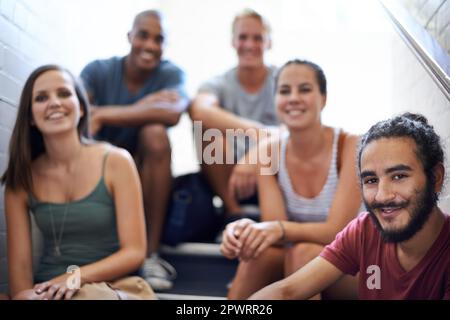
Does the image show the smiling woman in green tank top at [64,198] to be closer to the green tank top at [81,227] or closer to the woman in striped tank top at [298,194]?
the green tank top at [81,227]

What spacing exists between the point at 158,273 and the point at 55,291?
357mm

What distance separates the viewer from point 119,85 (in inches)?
62.9

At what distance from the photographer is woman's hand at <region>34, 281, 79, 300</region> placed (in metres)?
1.14

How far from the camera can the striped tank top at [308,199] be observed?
118 centimetres

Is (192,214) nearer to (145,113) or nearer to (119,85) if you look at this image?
(145,113)

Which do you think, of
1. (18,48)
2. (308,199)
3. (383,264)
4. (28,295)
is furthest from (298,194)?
(18,48)

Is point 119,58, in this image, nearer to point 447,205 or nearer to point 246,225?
point 246,225

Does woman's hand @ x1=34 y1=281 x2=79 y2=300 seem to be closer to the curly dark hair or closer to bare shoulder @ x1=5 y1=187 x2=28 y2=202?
bare shoulder @ x1=5 y1=187 x2=28 y2=202

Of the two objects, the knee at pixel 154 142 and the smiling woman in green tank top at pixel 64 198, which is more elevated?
the knee at pixel 154 142

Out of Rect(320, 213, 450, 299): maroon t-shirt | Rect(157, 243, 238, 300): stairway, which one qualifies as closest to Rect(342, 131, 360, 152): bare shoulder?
Rect(320, 213, 450, 299): maroon t-shirt

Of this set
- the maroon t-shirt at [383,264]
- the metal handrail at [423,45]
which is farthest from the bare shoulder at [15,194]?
the metal handrail at [423,45]

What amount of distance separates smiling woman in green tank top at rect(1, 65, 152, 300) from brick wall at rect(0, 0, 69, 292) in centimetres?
3

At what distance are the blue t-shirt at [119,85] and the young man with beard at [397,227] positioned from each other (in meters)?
0.76

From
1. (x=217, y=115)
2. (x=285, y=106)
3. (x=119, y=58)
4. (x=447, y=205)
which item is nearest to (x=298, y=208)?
(x=285, y=106)
